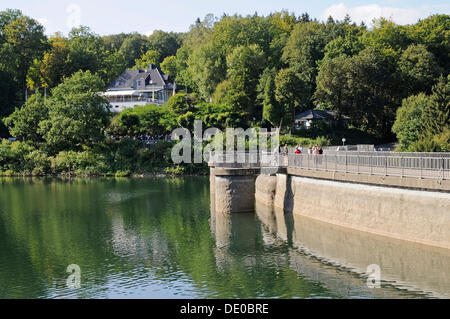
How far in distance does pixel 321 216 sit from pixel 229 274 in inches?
452

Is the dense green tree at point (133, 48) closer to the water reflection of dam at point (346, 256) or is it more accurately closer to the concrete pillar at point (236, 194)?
the concrete pillar at point (236, 194)

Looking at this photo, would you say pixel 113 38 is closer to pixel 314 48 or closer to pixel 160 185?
pixel 314 48

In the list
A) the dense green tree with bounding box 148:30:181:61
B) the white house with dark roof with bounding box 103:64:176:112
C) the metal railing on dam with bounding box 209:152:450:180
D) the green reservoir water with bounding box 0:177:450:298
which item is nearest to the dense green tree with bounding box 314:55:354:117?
the metal railing on dam with bounding box 209:152:450:180

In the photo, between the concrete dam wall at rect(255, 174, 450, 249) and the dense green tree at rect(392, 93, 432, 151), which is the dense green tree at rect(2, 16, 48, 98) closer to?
the dense green tree at rect(392, 93, 432, 151)

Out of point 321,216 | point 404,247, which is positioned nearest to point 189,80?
point 321,216

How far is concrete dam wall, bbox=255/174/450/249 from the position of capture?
26.6 metres

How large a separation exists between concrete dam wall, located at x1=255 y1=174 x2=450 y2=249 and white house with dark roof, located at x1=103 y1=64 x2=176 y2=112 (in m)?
68.1

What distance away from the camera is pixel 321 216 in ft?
116

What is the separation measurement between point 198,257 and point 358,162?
34.4 feet

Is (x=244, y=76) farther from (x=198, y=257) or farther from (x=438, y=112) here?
(x=198, y=257)

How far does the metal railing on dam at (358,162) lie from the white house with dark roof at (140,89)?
62.2 metres

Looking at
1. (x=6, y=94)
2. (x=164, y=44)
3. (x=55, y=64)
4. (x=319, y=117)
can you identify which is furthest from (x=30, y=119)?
(x=164, y=44)

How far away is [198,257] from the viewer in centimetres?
2891
